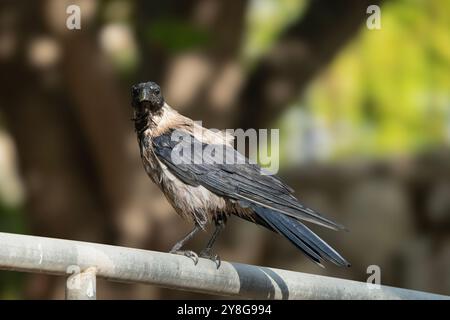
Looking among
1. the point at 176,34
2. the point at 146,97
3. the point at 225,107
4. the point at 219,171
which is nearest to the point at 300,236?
the point at 219,171

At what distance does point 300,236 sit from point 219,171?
2.63ft

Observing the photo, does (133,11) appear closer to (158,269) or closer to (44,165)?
(44,165)

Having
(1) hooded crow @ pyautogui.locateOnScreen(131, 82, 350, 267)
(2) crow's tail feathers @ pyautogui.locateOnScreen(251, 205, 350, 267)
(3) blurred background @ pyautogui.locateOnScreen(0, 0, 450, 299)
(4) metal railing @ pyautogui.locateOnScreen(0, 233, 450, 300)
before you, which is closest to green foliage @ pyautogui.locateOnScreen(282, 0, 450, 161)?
(3) blurred background @ pyautogui.locateOnScreen(0, 0, 450, 299)

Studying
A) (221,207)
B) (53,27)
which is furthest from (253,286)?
(53,27)

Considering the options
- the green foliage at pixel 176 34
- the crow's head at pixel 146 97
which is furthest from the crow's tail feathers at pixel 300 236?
the green foliage at pixel 176 34

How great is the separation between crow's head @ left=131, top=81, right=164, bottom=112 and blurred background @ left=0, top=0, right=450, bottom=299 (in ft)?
9.89

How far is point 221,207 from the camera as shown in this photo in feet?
17.6

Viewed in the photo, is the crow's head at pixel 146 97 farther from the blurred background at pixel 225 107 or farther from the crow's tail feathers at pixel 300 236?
the blurred background at pixel 225 107

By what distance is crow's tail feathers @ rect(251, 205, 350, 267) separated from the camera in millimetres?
4531

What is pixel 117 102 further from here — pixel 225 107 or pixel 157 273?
pixel 157 273

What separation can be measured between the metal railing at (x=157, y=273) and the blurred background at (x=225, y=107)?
16.7ft

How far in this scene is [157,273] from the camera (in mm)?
3266

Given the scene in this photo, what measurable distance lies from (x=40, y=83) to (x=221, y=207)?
4.54 m

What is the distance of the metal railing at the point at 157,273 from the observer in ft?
9.45
